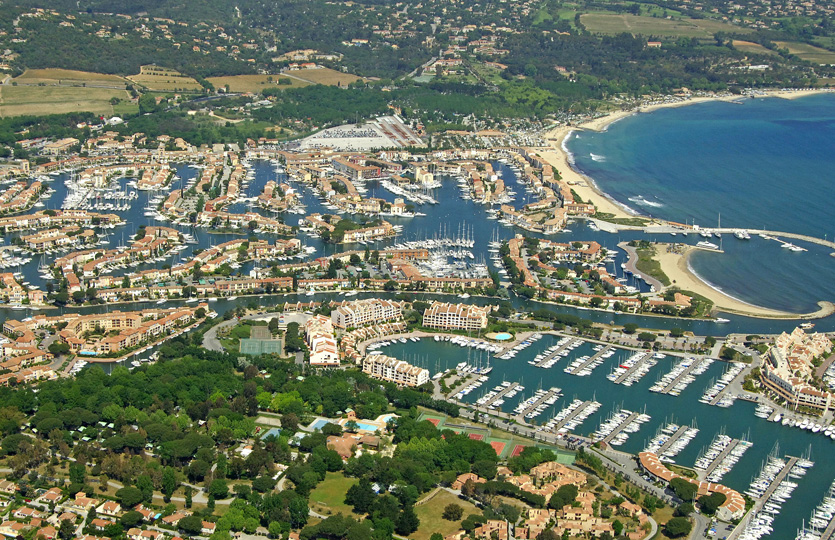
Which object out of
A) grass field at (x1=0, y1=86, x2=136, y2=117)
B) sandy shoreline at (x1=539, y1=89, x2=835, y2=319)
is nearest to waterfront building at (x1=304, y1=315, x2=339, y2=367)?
sandy shoreline at (x1=539, y1=89, x2=835, y2=319)

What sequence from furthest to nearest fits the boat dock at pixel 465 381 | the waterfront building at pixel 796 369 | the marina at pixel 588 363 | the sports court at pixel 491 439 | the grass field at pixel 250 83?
the grass field at pixel 250 83
the marina at pixel 588 363
the boat dock at pixel 465 381
the waterfront building at pixel 796 369
the sports court at pixel 491 439

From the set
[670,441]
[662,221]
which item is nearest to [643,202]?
[662,221]

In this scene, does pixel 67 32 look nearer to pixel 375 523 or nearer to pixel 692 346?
pixel 692 346

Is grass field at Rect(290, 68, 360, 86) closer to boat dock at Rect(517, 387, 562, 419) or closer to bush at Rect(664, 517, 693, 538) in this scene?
boat dock at Rect(517, 387, 562, 419)

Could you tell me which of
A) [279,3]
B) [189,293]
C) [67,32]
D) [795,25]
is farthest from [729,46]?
[189,293]

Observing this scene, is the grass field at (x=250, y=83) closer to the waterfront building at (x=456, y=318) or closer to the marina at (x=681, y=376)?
the waterfront building at (x=456, y=318)

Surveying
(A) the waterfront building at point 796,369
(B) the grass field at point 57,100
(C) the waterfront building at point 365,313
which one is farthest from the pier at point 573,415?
(B) the grass field at point 57,100

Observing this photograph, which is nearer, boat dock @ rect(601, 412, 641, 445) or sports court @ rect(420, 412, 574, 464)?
sports court @ rect(420, 412, 574, 464)
